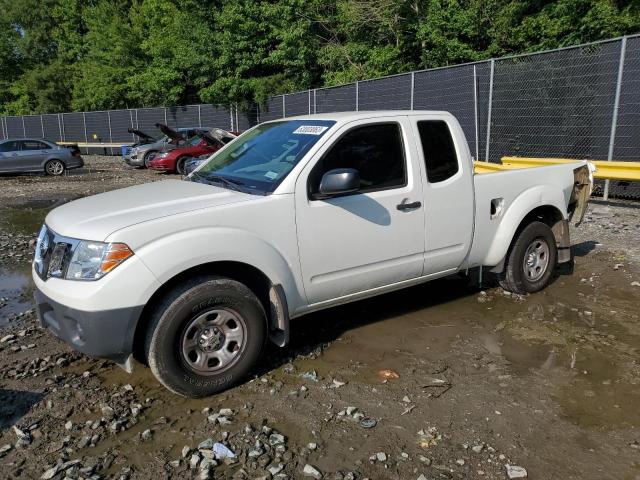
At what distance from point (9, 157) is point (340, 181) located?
62.2 feet

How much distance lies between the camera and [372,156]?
14.7 feet

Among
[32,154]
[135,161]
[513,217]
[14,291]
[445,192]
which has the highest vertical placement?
[445,192]

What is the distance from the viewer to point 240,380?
3.96 m

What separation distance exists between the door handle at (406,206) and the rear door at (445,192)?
0.10 metres

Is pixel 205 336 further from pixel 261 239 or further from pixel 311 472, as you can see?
pixel 311 472

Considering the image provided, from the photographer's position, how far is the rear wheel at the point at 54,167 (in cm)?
1973

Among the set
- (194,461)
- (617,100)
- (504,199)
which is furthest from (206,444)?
(617,100)

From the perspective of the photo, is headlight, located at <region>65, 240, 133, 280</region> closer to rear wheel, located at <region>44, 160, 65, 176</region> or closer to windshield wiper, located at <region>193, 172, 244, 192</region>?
windshield wiper, located at <region>193, 172, 244, 192</region>

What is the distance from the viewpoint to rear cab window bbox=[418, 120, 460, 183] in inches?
186

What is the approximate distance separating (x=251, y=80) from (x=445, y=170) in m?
24.8

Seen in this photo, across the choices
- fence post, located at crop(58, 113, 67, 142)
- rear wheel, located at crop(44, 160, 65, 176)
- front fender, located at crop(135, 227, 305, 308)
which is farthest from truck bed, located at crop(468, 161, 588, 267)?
fence post, located at crop(58, 113, 67, 142)

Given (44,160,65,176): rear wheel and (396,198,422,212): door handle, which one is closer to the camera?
(396,198,422,212): door handle

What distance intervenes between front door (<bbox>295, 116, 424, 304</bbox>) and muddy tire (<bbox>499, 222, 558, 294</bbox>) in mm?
1391

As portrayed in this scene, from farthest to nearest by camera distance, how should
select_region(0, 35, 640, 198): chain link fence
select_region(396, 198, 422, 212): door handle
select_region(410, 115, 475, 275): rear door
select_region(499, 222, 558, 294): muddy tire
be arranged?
select_region(0, 35, 640, 198): chain link fence
select_region(499, 222, 558, 294): muddy tire
select_region(410, 115, 475, 275): rear door
select_region(396, 198, 422, 212): door handle
